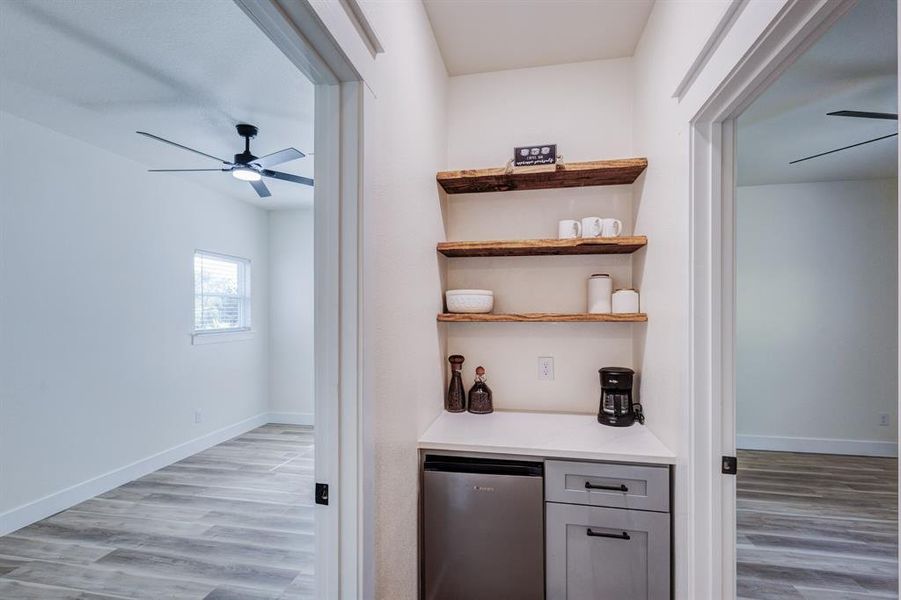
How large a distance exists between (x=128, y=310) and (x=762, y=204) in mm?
5886

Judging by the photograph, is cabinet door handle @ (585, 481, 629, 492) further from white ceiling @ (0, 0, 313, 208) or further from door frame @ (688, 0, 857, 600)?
white ceiling @ (0, 0, 313, 208)

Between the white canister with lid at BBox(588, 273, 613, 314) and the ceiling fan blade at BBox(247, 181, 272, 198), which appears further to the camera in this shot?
the ceiling fan blade at BBox(247, 181, 272, 198)

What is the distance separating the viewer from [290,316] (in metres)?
5.05

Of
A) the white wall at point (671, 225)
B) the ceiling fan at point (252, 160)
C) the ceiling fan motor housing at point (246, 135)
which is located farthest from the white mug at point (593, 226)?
the ceiling fan motor housing at point (246, 135)

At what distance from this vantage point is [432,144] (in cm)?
197

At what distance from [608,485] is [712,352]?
0.65m

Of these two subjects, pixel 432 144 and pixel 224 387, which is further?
pixel 224 387

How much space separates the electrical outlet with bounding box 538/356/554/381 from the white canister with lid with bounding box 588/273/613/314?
1.16 feet

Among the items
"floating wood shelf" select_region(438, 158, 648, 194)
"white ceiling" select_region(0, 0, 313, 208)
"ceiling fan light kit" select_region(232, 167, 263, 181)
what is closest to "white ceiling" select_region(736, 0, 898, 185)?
"floating wood shelf" select_region(438, 158, 648, 194)

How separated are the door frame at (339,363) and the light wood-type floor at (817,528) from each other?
217cm

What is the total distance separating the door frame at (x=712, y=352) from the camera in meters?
1.28

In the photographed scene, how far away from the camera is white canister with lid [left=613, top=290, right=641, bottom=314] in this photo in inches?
77.5

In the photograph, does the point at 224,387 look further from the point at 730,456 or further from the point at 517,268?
the point at 730,456

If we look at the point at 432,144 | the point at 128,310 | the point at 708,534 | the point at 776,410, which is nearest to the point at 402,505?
the point at 708,534
